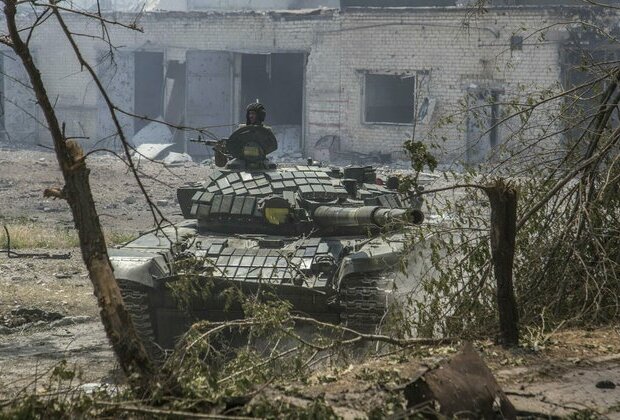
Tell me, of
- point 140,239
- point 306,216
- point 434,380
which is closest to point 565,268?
point 434,380

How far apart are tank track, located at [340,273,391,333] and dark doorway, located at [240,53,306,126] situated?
19.2m

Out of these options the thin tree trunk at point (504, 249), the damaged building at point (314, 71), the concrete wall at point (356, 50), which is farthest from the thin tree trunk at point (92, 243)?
the concrete wall at point (356, 50)

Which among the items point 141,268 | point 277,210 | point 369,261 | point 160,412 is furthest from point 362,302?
point 160,412

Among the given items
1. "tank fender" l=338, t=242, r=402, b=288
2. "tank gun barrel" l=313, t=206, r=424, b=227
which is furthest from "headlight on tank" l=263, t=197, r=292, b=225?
"tank fender" l=338, t=242, r=402, b=288

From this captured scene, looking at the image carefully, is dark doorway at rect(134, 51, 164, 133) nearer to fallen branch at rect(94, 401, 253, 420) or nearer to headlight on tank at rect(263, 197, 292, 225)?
headlight on tank at rect(263, 197, 292, 225)

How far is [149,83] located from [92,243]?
88.7 feet

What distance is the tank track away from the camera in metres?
9.80

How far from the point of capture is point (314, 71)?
26.6m

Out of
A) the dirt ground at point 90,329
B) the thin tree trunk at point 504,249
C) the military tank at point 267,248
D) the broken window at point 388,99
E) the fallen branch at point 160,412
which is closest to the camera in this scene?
the fallen branch at point 160,412

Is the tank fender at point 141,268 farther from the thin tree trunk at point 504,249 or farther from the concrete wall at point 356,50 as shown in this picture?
the concrete wall at point 356,50

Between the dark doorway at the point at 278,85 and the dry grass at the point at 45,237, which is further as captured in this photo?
the dark doorway at the point at 278,85

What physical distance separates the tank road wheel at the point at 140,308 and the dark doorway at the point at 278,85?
1892cm

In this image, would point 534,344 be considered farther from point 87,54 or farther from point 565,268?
point 87,54

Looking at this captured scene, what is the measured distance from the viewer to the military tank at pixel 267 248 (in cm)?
980
